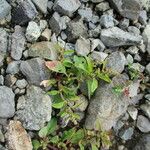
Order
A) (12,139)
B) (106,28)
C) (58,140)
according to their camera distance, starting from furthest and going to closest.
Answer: (106,28) < (58,140) < (12,139)

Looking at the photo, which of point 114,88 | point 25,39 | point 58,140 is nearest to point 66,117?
point 58,140

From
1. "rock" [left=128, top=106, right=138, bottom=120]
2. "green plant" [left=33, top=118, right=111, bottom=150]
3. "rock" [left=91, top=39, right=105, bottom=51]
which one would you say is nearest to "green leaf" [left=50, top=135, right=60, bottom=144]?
"green plant" [left=33, top=118, right=111, bottom=150]

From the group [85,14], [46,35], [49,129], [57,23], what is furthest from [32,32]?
[49,129]

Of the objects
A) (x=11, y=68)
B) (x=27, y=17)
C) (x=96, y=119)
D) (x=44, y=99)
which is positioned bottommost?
(x=96, y=119)

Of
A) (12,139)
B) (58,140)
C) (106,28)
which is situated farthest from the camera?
(106,28)

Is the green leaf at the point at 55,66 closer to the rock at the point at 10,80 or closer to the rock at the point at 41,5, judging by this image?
the rock at the point at 10,80

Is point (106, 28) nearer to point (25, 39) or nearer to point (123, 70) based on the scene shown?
point (123, 70)

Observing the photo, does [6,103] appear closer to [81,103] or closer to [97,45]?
[81,103]
